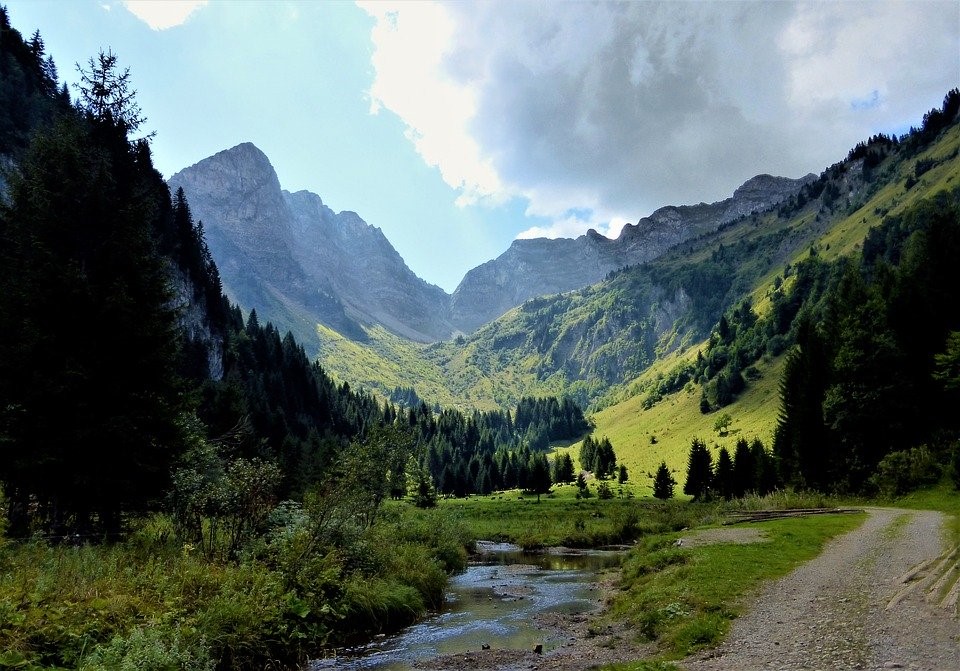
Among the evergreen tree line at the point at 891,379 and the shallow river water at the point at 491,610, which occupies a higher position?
the evergreen tree line at the point at 891,379

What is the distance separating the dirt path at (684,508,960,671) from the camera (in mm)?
11578

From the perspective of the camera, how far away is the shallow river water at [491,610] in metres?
20.4

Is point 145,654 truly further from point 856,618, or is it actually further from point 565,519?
point 565,519

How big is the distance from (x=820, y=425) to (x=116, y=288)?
220 feet

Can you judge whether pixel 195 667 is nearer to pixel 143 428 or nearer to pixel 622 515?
pixel 143 428

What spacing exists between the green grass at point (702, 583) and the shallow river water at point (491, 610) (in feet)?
12.7

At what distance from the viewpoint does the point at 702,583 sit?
20828 millimetres

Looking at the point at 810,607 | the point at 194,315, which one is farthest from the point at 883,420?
the point at 194,315

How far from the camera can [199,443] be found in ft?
79.7

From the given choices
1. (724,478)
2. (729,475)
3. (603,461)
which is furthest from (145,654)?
(603,461)

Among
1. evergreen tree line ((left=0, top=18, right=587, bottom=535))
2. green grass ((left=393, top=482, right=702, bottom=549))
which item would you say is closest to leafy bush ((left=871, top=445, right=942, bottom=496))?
green grass ((left=393, top=482, right=702, bottom=549))

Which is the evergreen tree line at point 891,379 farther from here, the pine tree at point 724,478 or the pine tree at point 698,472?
the pine tree at point 698,472

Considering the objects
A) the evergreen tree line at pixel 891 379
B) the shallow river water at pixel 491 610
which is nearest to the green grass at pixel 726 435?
the evergreen tree line at pixel 891 379

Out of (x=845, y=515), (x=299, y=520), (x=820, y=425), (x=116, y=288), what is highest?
(x=116, y=288)
